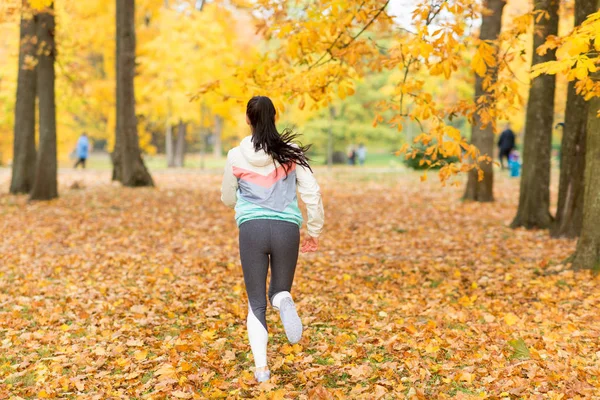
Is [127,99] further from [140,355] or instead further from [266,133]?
[266,133]

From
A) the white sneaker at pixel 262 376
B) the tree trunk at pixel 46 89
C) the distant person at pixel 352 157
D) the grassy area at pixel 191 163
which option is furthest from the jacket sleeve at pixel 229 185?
the distant person at pixel 352 157

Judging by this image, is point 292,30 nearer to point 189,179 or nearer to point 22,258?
point 22,258

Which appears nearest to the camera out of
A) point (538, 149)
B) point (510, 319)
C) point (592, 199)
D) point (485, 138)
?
point (510, 319)

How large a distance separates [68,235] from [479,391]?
26.3ft

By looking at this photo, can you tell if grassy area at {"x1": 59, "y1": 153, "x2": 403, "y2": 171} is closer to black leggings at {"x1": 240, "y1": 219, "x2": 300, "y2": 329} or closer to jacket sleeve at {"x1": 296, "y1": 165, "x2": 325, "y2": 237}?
jacket sleeve at {"x1": 296, "y1": 165, "x2": 325, "y2": 237}

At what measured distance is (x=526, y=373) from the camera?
4266 millimetres

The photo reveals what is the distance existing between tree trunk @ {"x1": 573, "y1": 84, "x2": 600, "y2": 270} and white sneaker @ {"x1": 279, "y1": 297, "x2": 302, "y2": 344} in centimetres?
424

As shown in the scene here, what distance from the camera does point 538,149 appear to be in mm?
10000

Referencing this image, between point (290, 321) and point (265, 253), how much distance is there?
0.46 metres

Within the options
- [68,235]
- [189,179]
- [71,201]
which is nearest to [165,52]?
[189,179]

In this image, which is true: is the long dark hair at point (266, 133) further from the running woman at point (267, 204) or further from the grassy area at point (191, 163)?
the grassy area at point (191, 163)

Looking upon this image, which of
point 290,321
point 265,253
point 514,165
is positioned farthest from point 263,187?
point 514,165

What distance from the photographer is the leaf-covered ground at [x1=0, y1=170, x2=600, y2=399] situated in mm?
4262

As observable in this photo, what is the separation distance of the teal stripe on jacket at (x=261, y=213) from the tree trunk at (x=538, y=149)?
6869 millimetres
